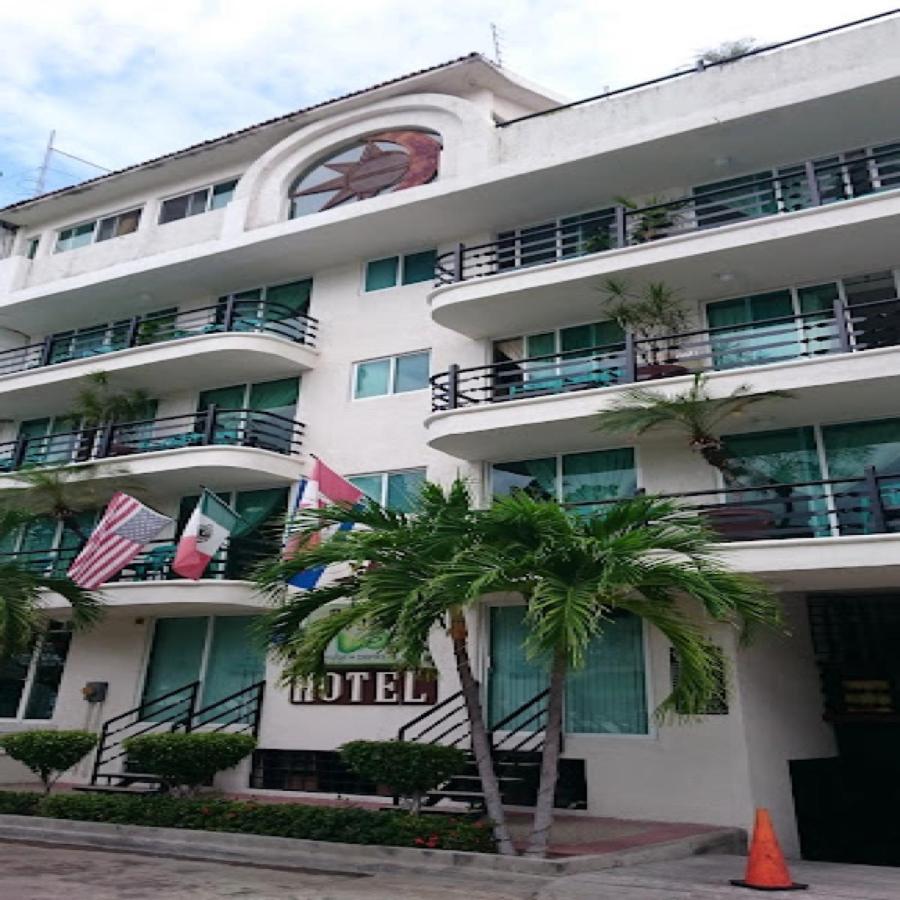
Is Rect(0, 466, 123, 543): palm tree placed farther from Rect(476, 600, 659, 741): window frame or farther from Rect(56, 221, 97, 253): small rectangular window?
Rect(476, 600, 659, 741): window frame

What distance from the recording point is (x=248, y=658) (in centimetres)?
1579

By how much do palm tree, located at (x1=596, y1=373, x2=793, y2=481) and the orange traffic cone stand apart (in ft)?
19.1

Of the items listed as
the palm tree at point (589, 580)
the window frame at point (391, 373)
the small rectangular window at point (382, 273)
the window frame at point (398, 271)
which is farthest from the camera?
the small rectangular window at point (382, 273)

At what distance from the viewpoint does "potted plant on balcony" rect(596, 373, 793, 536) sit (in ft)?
39.5

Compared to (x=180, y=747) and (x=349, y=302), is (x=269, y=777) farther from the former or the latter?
(x=349, y=302)

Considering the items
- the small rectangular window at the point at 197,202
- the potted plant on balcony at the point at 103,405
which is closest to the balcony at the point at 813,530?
the potted plant on balcony at the point at 103,405

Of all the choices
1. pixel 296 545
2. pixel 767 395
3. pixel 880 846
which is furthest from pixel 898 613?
pixel 296 545

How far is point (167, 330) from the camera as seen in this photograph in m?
19.4

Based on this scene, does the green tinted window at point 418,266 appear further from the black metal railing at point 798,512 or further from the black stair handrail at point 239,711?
the black stair handrail at point 239,711

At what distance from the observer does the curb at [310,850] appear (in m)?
8.63

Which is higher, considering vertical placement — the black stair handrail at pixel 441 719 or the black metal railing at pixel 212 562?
the black metal railing at pixel 212 562

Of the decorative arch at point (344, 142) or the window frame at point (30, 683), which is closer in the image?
the window frame at point (30, 683)

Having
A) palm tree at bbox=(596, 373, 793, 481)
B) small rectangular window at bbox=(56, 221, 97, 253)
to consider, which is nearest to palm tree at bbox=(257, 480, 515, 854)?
palm tree at bbox=(596, 373, 793, 481)

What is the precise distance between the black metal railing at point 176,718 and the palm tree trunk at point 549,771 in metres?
7.46
